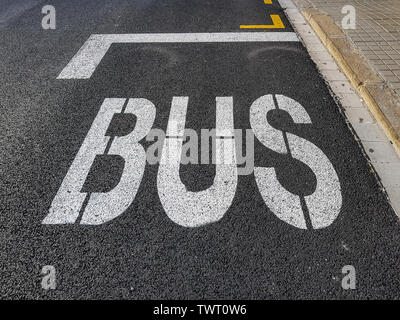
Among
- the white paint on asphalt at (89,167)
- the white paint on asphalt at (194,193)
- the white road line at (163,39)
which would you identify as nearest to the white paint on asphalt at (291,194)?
the white paint on asphalt at (194,193)

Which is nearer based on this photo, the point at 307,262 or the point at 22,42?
the point at 307,262

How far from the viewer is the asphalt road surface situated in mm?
2625

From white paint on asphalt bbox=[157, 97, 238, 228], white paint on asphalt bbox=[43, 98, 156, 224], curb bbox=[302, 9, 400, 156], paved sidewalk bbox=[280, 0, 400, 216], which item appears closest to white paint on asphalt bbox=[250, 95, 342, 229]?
white paint on asphalt bbox=[157, 97, 238, 228]

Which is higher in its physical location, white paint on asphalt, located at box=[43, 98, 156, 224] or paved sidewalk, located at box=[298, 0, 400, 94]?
paved sidewalk, located at box=[298, 0, 400, 94]

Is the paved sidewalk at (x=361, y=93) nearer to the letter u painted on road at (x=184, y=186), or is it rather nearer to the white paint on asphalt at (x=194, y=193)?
the letter u painted on road at (x=184, y=186)

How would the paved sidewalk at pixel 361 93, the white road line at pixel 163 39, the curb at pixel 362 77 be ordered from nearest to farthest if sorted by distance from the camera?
the paved sidewalk at pixel 361 93 < the curb at pixel 362 77 < the white road line at pixel 163 39

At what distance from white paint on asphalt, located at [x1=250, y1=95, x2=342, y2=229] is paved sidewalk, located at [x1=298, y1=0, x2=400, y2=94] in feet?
5.12

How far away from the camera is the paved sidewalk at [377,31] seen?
498 cm

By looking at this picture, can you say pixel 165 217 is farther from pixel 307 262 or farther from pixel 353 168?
pixel 353 168

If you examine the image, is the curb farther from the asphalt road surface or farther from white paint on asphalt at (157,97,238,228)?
white paint on asphalt at (157,97,238,228)

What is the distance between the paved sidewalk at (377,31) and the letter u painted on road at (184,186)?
1537mm

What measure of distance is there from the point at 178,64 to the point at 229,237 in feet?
10.9

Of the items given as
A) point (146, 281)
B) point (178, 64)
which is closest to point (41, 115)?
point (178, 64)

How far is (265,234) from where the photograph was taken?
9.57ft
